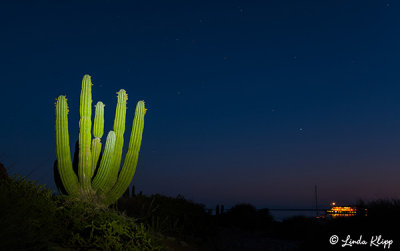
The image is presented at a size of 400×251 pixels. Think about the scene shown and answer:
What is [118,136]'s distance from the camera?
420 inches

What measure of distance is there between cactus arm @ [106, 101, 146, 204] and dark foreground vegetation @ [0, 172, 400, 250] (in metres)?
0.92

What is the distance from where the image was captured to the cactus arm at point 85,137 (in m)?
9.98

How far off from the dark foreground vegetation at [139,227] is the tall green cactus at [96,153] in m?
1.21

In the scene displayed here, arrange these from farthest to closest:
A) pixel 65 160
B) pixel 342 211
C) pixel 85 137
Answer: pixel 342 211
pixel 85 137
pixel 65 160

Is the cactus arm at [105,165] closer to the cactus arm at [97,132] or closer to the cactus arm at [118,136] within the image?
the cactus arm at [118,136]

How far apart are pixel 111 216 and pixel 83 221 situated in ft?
2.03

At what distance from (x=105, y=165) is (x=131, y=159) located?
0.81 metres

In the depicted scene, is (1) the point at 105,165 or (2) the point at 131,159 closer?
(1) the point at 105,165

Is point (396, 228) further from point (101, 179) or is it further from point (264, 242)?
point (101, 179)

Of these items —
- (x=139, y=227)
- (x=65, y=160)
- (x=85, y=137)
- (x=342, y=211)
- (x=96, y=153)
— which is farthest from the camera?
(x=342, y=211)

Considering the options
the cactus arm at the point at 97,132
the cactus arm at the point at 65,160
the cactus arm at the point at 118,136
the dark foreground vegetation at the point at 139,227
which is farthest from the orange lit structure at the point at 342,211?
the cactus arm at the point at 65,160

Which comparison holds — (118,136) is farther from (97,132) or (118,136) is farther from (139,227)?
(139,227)

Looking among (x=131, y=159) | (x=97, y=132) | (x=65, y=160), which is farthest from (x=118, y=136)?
(x=65, y=160)

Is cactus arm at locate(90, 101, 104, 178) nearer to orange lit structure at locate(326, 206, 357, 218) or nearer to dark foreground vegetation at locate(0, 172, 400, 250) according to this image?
dark foreground vegetation at locate(0, 172, 400, 250)
